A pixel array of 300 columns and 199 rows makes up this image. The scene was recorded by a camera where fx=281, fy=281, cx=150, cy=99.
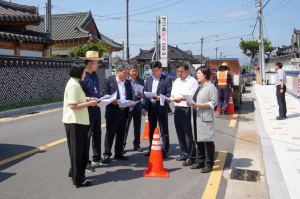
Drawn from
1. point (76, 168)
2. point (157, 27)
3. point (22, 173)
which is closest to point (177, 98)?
point (76, 168)

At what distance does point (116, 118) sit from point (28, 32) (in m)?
13.1


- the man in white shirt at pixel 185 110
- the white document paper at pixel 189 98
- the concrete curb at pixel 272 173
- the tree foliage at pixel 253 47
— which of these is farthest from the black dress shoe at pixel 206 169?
the tree foliage at pixel 253 47

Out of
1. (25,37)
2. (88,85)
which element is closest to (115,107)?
(88,85)

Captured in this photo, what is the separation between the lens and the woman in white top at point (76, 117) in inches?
152

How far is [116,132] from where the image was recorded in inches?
215

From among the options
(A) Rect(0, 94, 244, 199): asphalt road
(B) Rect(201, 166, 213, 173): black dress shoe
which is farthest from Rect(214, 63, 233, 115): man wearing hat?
(B) Rect(201, 166, 213, 173): black dress shoe

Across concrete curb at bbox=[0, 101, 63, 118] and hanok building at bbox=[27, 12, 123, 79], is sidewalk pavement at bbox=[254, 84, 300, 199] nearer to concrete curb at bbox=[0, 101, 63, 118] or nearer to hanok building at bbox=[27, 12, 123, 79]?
concrete curb at bbox=[0, 101, 63, 118]

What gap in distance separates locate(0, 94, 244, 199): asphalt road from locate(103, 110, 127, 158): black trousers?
248 millimetres

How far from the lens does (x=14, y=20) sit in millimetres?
14484

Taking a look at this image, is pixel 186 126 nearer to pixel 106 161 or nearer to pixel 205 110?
pixel 205 110

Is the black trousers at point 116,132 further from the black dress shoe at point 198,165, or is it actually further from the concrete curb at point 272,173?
the concrete curb at point 272,173

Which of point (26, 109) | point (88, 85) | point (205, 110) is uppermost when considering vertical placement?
point (88, 85)

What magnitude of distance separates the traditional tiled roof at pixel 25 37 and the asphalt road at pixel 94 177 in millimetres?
8752

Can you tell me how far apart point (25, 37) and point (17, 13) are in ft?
5.58
